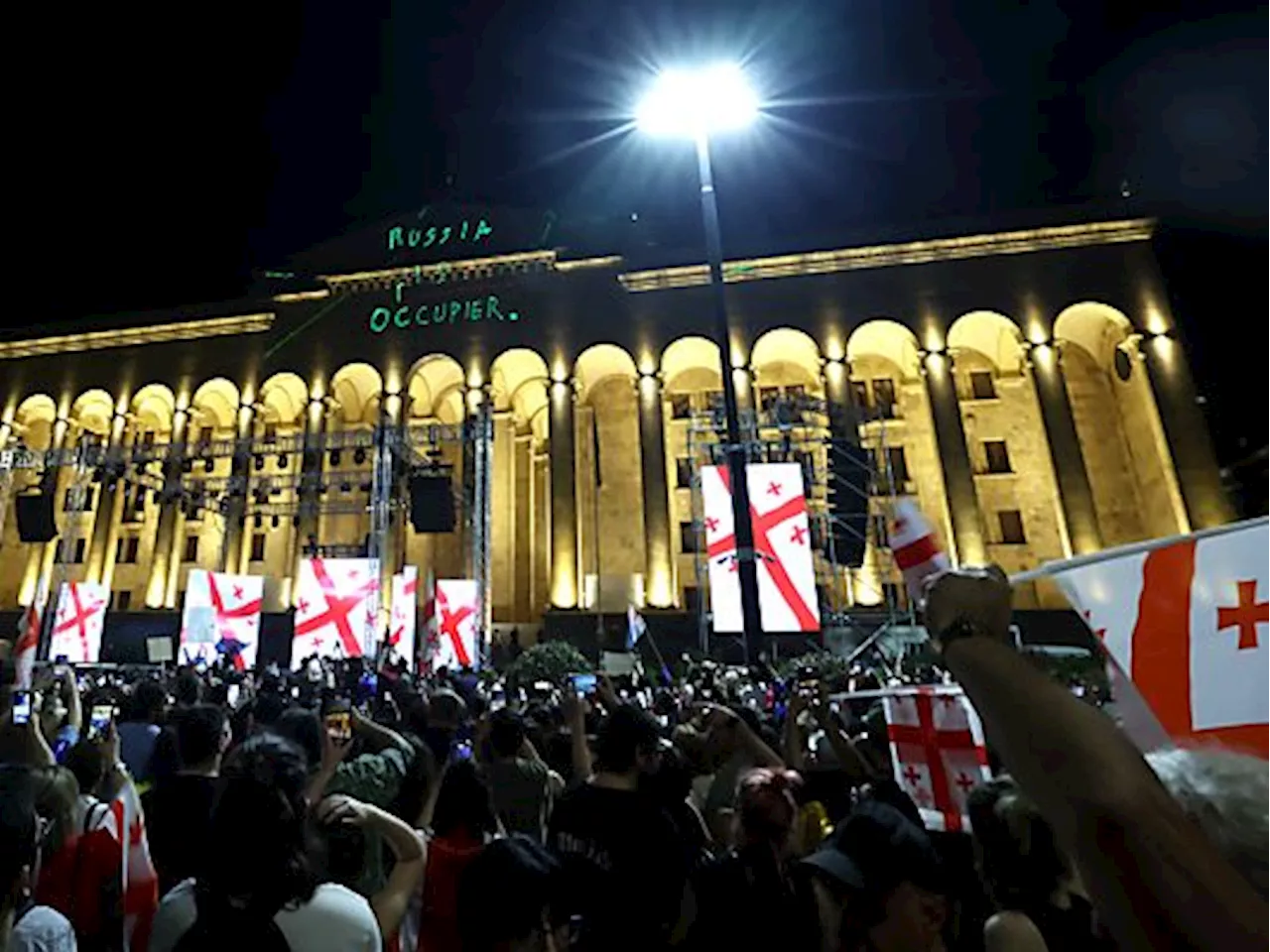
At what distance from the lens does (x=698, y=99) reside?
9.43m

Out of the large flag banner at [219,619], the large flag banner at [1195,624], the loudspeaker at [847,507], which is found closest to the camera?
the large flag banner at [1195,624]

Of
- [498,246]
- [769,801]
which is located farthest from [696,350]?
[769,801]

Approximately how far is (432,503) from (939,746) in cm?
1884

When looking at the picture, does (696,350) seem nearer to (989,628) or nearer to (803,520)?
(803,520)

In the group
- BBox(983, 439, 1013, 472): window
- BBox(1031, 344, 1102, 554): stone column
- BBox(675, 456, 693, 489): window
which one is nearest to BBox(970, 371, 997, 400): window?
BBox(983, 439, 1013, 472): window

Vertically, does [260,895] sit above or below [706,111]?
below

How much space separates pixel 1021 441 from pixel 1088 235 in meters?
8.21

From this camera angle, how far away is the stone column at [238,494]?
2634 cm

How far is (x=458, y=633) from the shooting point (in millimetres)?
18844

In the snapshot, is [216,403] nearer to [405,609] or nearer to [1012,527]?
[405,609]

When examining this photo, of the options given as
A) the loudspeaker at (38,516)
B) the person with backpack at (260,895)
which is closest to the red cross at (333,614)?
the loudspeaker at (38,516)

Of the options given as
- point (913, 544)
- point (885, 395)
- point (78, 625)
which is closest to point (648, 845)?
point (913, 544)

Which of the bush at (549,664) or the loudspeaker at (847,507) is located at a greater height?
the loudspeaker at (847,507)

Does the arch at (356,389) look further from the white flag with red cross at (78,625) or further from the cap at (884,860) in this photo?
the cap at (884,860)
